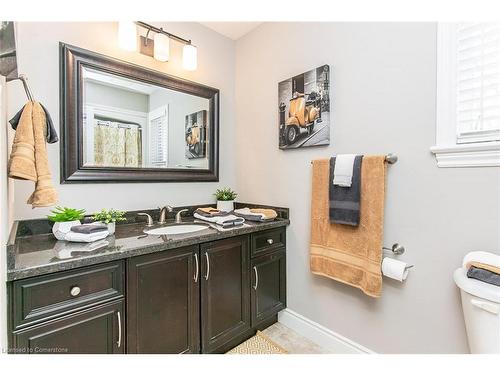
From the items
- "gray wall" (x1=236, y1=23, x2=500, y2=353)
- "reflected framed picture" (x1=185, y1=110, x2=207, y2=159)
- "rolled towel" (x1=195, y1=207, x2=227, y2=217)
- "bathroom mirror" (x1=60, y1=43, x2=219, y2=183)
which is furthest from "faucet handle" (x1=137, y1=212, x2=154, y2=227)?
"gray wall" (x1=236, y1=23, x2=500, y2=353)

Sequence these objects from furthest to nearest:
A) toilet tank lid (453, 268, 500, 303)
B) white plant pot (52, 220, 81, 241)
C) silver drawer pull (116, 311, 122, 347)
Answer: white plant pot (52, 220, 81, 241), silver drawer pull (116, 311, 122, 347), toilet tank lid (453, 268, 500, 303)

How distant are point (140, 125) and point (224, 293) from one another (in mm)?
1292

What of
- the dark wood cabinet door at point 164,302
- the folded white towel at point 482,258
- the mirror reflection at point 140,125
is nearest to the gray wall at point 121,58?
the mirror reflection at point 140,125

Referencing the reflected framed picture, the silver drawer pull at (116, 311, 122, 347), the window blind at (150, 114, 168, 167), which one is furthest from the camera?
the reflected framed picture

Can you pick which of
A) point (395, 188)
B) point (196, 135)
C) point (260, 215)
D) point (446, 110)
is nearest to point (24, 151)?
point (196, 135)

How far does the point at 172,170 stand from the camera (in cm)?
191

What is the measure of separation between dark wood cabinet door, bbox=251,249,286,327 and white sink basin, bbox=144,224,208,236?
18.1 inches

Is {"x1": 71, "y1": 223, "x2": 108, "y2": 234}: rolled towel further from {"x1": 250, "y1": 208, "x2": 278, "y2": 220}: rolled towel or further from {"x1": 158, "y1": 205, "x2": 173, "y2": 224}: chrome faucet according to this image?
{"x1": 250, "y1": 208, "x2": 278, "y2": 220}: rolled towel

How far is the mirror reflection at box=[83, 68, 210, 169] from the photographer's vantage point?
5.10ft

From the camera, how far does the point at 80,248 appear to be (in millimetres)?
1103

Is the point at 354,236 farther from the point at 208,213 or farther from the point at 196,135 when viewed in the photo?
the point at 196,135

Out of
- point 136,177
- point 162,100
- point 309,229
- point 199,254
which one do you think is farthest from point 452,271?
point 162,100
